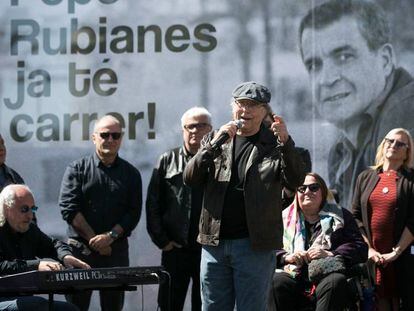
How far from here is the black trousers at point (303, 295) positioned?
706cm

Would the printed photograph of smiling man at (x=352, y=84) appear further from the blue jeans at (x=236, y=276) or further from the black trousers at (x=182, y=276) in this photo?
the blue jeans at (x=236, y=276)

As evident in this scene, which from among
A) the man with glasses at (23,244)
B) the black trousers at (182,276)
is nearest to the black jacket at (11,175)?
the man with glasses at (23,244)

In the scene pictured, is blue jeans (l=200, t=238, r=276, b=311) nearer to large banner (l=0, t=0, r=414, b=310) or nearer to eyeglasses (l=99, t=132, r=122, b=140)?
eyeglasses (l=99, t=132, r=122, b=140)

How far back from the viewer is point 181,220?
7.43 metres

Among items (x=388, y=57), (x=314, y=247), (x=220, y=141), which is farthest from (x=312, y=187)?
(x=220, y=141)

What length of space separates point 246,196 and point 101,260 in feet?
6.59

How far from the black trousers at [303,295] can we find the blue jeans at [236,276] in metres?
1.15

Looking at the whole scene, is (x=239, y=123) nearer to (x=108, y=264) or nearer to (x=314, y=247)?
(x=314, y=247)

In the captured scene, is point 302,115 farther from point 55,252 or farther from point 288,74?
point 55,252

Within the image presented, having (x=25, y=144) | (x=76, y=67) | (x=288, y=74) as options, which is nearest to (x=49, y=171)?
(x=25, y=144)

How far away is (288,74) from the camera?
8102mm

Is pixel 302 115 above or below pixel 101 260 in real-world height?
above

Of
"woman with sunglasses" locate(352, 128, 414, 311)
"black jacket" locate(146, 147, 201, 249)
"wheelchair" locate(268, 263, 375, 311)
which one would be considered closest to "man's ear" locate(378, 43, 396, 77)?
"woman with sunglasses" locate(352, 128, 414, 311)

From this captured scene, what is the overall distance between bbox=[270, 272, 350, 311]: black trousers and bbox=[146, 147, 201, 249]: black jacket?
29.0 inches
